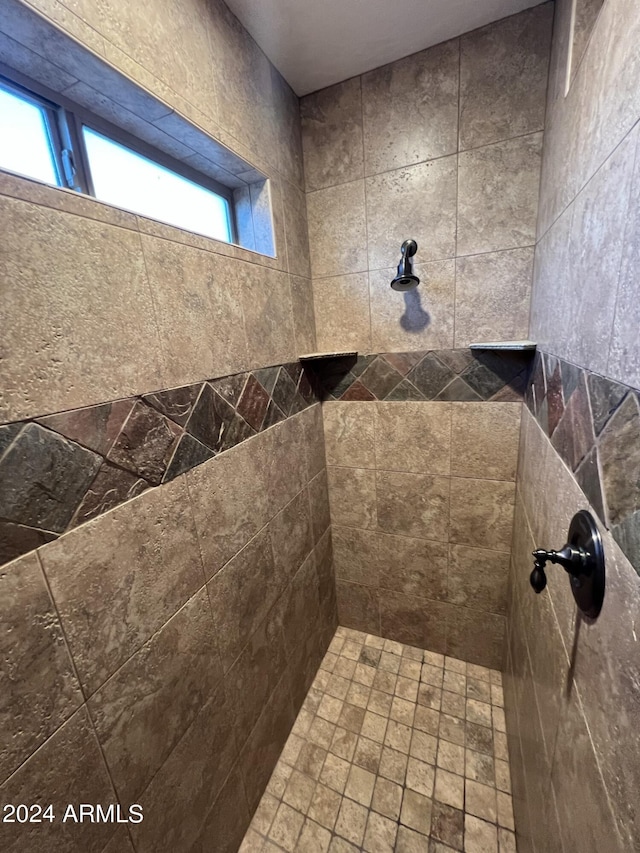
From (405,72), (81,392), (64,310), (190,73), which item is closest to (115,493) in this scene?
(81,392)

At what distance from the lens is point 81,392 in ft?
1.88

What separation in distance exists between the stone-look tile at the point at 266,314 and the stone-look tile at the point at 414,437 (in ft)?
1.76

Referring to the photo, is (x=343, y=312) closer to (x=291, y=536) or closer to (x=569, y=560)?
(x=291, y=536)

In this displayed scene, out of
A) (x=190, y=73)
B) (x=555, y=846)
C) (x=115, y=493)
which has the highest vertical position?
(x=190, y=73)

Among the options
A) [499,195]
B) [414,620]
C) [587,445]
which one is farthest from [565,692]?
[499,195]

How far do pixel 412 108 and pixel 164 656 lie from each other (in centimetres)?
190

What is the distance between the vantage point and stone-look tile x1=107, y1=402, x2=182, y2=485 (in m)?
0.64

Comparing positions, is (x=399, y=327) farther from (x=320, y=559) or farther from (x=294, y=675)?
(x=294, y=675)

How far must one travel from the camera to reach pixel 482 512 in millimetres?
1393

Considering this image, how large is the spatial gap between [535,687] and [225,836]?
3.45 ft

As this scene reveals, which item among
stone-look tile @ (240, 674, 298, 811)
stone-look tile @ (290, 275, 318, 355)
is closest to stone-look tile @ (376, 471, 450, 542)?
stone-look tile @ (290, 275, 318, 355)

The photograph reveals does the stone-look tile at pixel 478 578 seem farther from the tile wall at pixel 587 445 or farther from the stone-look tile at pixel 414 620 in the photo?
the tile wall at pixel 587 445

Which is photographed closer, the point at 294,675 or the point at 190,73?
the point at 190,73

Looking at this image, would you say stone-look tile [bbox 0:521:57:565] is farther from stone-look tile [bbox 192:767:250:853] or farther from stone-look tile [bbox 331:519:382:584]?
stone-look tile [bbox 331:519:382:584]
